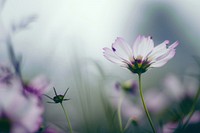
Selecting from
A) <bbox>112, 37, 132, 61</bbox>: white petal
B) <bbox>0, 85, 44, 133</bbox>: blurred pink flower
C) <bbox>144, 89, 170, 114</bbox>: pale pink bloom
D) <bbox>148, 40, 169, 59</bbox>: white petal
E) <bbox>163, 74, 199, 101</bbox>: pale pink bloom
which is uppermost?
<bbox>112, 37, 132, 61</bbox>: white petal

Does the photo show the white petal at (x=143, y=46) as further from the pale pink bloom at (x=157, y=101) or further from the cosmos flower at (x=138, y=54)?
the pale pink bloom at (x=157, y=101)

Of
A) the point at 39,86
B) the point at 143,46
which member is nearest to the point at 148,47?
the point at 143,46

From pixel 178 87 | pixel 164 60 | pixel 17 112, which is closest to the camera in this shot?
pixel 17 112

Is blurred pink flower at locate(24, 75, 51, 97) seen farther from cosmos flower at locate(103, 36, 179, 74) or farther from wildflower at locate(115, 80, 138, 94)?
wildflower at locate(115, 80, 138, 94)

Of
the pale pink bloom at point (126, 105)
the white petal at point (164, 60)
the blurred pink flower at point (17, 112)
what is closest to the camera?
the blurred pink flower at point (17, 112)

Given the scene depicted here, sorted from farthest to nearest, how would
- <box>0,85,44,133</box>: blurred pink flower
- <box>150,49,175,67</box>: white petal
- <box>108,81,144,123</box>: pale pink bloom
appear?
<box>108,81,144,123</box>: pale pink bloom < <box>150,49,175,67</box>: white petal < <box>0,85,44,133</box>: blurred pink flower

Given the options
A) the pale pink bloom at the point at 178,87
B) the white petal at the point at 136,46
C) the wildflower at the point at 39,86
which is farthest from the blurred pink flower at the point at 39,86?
the pale pink bloom at the point at 178,87

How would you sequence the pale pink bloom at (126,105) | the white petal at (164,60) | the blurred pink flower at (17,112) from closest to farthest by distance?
the blurred pink flower at (17,112)
the white petal at (164,60)
the pale pink bloom at (126,105)

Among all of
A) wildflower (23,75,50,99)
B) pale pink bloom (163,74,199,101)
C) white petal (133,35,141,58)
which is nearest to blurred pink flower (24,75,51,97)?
wildflower (23,75,50,99)

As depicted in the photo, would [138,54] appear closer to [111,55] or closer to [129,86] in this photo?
[111,55]

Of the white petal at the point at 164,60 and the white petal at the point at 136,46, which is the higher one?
the white petal at the point at 136,46
